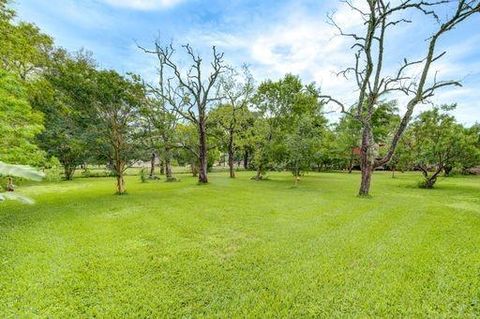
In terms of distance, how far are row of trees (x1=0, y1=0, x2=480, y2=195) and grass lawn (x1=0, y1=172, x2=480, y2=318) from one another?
3505mm

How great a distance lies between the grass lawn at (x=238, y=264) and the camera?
11.2ft

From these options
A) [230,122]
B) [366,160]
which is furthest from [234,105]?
[366,160]

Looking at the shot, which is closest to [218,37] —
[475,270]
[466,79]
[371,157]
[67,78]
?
[67,78]

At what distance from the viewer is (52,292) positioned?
146 inches

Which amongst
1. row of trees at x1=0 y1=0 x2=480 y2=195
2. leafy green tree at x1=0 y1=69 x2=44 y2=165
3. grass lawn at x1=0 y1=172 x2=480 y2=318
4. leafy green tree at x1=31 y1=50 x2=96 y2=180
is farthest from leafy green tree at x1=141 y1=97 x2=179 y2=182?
grass lawn at x1=0 y1=172 x2=480 y2=318

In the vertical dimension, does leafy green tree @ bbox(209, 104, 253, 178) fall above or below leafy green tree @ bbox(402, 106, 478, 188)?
above

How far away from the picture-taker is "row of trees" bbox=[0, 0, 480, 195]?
30.3ft

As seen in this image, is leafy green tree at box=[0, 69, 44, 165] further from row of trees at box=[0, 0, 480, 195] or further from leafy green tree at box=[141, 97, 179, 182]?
leafy green tree at box=[141, 97, 179, 182]

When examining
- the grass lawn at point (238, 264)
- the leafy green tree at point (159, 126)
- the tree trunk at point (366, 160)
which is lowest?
the grass lawn at point (238, 264)

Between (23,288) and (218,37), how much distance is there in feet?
54.8

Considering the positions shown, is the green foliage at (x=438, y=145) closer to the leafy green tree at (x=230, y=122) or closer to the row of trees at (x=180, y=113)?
the row of trees at (x=180, y=113)

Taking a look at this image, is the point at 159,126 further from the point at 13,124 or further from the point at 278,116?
the point at 278,116

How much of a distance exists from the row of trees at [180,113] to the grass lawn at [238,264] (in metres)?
3.50

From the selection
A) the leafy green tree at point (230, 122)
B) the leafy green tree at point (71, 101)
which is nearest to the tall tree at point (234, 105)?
the leafy green tree at point (230, 122)
